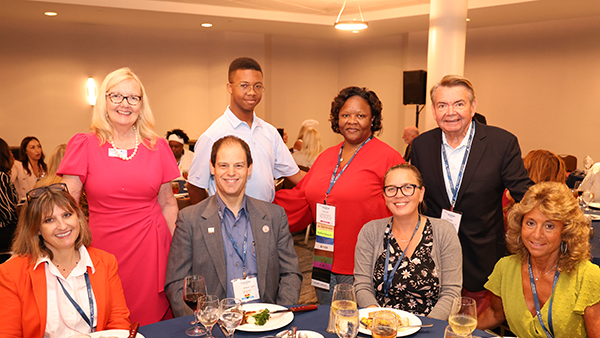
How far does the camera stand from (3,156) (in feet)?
15.0

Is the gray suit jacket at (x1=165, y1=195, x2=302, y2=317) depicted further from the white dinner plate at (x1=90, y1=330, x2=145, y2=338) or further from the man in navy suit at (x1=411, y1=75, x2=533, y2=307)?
the man in navy suit at (x1=411, y1=75, x2=533, y2=307)

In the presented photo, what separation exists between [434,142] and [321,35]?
835 centimetres

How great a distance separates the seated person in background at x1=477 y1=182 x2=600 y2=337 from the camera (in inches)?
79.5

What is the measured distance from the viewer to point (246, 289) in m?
2.27

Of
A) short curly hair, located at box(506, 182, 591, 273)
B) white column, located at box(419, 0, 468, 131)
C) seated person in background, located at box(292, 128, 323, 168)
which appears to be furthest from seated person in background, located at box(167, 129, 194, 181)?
short curly hair, located at box(506, 182, 591, 273)

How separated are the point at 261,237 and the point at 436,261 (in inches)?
34.2

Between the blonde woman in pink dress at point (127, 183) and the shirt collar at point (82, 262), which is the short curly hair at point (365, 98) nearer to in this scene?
the blonde woman in pink dress at point (127, 183)

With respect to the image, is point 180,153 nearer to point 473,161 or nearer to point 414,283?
point 473,161

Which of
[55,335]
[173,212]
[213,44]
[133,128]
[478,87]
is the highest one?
[213,44]

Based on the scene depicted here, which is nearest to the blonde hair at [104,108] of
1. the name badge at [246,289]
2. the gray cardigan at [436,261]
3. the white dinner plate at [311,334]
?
the name badge at [246,289]

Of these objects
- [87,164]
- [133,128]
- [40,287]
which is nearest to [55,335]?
[40,287]

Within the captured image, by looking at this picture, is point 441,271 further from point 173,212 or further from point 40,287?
point 40,287

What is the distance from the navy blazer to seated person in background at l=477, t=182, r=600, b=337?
0.34 meters

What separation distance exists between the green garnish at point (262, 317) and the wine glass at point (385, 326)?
16.3 inches
